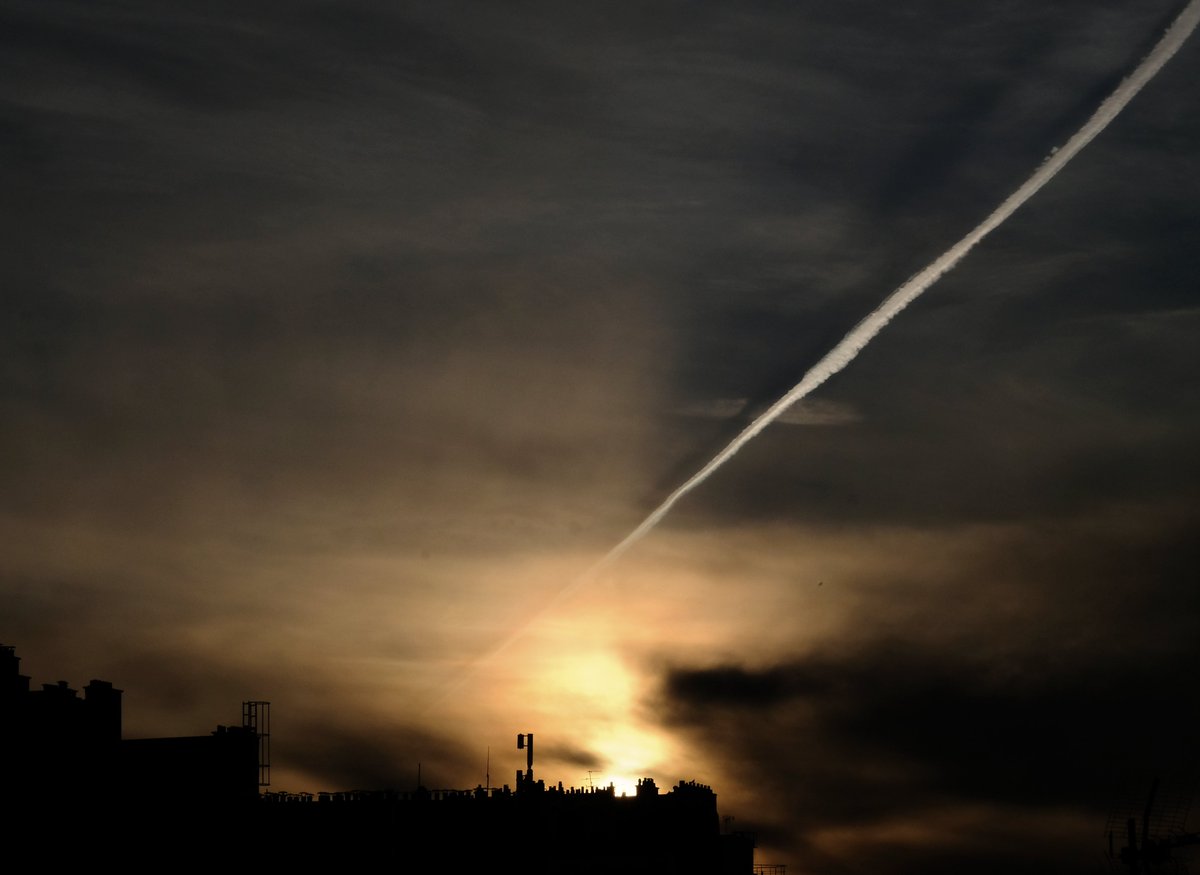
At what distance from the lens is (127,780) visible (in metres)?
81.4

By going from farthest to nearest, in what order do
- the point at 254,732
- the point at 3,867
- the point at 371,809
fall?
the point at 371,809, the point at 254,732, the point at 3,867

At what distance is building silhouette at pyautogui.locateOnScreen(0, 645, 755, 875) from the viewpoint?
252ft

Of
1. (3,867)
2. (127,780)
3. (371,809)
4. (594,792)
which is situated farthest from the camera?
(594,792)

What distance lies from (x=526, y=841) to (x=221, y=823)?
2394cm

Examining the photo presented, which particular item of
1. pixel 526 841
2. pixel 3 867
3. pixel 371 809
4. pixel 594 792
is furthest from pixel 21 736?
pixel 594 792

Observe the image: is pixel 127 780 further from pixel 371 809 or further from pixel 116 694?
pixel 371 809

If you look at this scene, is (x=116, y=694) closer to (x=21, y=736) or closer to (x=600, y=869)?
(x=21, y=736)

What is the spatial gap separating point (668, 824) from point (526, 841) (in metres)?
12.6

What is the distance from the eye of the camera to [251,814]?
289 ft

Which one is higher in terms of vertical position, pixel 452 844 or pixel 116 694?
pixel 116 694

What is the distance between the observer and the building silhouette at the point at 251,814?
7688 cm

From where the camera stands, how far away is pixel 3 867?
7438 cm

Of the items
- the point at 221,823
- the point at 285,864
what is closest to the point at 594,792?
the point at 285,864

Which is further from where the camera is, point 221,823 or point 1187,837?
point 221,823
